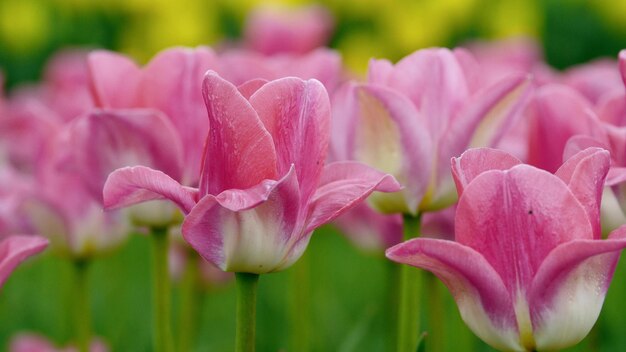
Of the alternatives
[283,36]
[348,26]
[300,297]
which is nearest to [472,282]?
[300,297]

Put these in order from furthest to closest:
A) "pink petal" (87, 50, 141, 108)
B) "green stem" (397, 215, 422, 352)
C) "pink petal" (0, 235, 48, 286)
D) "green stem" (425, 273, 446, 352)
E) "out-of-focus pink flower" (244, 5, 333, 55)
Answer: "out-of-focus pink flower" (244, 5, 333, 55), "green stem" (425, 273, 446, 352), "pink petal" (87, 50, 141, 108), "green stem" (397, 215, 422, 352), "pink petal" (0, 235, 48, 286)

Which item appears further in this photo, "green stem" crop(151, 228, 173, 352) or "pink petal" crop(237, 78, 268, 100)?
"green stem" crop(151, 228, 173, 352)

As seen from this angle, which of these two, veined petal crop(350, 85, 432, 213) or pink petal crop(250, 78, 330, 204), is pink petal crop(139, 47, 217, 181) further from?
pink petal crop(250, 78, 330, 204)

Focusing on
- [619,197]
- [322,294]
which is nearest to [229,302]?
[322,294]

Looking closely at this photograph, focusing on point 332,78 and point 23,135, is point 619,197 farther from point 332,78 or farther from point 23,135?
point 23,135

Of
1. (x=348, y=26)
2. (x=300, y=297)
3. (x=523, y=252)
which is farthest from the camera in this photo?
(x=348, y=26)

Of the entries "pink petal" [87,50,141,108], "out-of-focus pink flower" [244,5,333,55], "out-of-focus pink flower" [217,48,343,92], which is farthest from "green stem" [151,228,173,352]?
"out-of-focus pink flower" [244,5,333,55]

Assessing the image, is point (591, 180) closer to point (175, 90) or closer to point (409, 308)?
point (409, 308)
